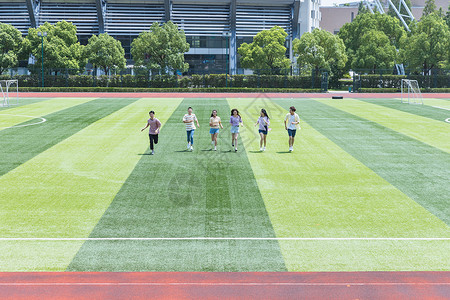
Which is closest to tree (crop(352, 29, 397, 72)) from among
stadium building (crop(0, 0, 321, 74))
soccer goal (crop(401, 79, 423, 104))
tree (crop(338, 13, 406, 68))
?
tree (crop(338, 13, 406, 68))

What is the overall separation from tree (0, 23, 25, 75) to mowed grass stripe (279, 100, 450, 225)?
5068 centimetres

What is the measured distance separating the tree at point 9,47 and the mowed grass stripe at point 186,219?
57.3 metres

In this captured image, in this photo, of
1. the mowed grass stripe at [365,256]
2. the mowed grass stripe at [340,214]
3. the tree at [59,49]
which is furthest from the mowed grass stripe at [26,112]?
the tree at [59,49]

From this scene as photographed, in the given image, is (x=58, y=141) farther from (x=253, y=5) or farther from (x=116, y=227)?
(x=253, y=5)

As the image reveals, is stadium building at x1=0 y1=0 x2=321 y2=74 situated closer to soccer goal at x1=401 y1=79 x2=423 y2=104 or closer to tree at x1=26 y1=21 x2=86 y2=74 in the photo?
tree at x1=26 y1=21 x2=86 y2=74

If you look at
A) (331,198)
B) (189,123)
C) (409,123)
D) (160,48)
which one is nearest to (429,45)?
(160,48)

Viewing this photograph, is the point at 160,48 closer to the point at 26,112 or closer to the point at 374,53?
the point at 374,53

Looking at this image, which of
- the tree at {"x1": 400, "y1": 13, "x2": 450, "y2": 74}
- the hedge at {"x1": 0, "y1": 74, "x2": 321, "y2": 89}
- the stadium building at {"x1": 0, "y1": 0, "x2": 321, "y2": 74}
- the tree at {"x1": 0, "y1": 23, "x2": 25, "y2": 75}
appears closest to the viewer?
the tree at {"x1": 400, "y1": 13, "x2": 450, "y2": 74}

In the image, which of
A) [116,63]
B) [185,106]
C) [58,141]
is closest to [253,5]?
[116,63]

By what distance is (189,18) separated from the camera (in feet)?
318

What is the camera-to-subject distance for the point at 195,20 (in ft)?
320

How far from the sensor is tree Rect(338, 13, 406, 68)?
260ft

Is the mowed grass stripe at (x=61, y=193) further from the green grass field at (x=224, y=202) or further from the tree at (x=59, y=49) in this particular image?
the tree at (x=59, y=49)

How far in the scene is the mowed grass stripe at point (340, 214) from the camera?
35.8 feet
